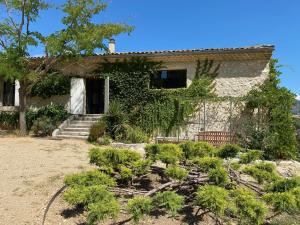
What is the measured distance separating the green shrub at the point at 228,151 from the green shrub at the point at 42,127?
9807 mm

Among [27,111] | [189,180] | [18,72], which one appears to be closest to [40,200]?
[189,180]

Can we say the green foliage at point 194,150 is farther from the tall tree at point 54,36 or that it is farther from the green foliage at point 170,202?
the tall tree at point 54,36

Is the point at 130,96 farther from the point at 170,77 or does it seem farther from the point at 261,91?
the point at 261,91

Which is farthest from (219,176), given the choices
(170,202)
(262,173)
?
(262,173)

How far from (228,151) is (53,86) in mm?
12070

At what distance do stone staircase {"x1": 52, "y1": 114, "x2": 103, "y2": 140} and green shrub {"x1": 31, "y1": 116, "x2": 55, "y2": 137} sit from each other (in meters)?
0.36

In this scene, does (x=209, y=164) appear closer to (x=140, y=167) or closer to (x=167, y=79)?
(x=140, y=167)

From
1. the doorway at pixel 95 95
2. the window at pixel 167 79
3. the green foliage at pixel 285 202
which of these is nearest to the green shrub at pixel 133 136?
the window at pixel 167 79

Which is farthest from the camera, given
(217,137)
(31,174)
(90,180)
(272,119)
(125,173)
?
(217,137)

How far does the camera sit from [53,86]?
53.9ft

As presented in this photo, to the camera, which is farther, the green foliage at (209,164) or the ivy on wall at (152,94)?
the ivy on wall at (152,94)

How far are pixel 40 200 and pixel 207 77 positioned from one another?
10.1m

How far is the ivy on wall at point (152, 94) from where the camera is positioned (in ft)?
46.6

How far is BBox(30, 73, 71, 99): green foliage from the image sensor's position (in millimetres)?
16172
